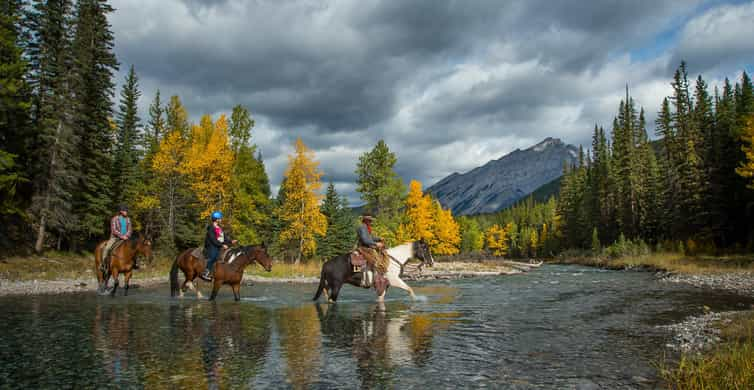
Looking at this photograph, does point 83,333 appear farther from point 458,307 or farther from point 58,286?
point 58,286

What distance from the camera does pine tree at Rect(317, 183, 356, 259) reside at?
5191 centimetres

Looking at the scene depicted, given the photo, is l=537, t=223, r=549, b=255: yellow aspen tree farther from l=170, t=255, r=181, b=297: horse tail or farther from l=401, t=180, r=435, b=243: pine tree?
l=170, t=255, r=181, b=297: horse tail

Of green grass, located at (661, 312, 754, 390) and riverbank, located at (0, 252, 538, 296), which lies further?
riverbank, located at (0, 252, 538, 296)

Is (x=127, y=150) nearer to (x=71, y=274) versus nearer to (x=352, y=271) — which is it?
(x=71, y=274)

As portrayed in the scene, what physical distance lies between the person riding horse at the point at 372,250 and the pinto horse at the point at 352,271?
0.34 meters

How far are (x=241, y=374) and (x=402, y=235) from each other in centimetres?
5040

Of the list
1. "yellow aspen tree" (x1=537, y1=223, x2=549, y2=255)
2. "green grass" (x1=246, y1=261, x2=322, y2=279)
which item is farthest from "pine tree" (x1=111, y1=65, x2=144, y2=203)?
"yellow aspen tree" (x1=537, y1=223, x2=549, y2=255)

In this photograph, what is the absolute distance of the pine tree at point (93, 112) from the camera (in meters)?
33.8

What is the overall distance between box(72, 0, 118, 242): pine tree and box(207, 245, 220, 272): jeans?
21.5 metres

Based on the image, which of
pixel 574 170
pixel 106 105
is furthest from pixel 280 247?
pixel 574 170

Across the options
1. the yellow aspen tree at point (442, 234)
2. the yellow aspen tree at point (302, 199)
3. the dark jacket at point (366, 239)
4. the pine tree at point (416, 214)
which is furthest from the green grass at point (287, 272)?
the yellow aspen tree at point (442, 234)

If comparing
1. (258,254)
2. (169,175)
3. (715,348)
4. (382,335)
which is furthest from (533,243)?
(382,335)

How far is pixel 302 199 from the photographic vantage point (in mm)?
41875

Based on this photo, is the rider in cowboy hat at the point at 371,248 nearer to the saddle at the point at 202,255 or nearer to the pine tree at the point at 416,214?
the saddle at the point at 202,255
